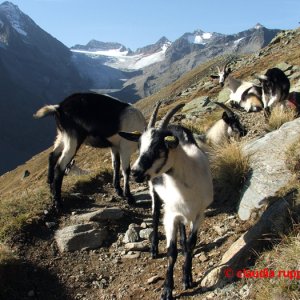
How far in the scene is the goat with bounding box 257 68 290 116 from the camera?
44.0 feet

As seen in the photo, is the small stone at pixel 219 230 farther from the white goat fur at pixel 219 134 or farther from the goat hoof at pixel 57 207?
the white goat fur at pixel 219 134

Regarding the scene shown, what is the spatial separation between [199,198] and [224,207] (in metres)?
2.34

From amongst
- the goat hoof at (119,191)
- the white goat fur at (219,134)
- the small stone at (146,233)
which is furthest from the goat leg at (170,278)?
the white goat fur at (219,134)

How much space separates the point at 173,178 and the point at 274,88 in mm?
8757

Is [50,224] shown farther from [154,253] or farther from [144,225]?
[154,253]

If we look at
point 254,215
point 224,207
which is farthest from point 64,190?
point 254,215

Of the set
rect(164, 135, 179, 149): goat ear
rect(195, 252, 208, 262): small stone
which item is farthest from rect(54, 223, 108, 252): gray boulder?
Answer: rect(164, 135, 179, 149): goat ear

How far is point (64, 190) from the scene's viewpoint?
31.8 ft

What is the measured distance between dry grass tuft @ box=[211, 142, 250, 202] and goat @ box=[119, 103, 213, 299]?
2.04m

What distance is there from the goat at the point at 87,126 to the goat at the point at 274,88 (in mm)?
5185

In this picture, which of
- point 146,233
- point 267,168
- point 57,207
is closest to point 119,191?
point 57,207

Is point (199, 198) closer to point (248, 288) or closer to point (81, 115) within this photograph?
point (248, 288)

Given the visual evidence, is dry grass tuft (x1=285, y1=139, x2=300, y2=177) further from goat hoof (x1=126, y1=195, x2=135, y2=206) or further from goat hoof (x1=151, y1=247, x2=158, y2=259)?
goat hoof (x1=126, y1=195, x2=135, y2=206)

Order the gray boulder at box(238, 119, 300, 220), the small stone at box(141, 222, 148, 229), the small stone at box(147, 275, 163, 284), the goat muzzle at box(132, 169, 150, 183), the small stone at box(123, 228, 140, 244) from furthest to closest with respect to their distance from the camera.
→ the small stone at box(141, 222, 148, 229) < the small stone at box(123, 228, 140, 244) < the gray boulder at box(238, 119, 300, 220) < the small stone at box(147, 275, 163, 284) < the goat muzzle at box(132, 169, 150, 183)
